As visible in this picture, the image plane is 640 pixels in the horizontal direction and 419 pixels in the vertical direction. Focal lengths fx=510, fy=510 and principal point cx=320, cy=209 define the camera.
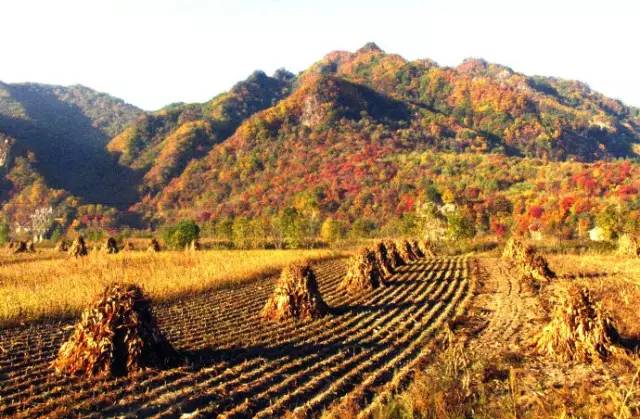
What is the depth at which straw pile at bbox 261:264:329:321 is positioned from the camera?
47.6ft

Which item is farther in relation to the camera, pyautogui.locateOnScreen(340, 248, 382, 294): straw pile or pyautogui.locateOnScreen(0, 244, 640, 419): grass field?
pyautogui.locateOnScreen(340, 248, 382, 294): straw pile

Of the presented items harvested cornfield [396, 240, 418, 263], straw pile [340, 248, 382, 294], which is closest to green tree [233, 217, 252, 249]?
harvested cornfield [396, 240, 418, 263]

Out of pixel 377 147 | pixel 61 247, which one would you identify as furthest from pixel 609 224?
pixel 377 147

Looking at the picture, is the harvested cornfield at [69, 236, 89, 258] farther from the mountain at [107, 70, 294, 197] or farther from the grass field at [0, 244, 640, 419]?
the mountain at [107, 70, 294, 197]

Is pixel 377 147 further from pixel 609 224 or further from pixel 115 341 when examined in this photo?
pixel 115 341

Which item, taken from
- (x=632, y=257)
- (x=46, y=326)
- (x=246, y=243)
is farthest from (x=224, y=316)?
(x=246, y=243)

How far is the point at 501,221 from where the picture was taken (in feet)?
222

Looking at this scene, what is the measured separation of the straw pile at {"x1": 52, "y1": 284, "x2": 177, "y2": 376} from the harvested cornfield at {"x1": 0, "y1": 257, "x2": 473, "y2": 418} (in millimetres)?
294

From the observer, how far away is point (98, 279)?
21.7 metres

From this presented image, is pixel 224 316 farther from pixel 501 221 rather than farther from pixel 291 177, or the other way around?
pixel 291 177

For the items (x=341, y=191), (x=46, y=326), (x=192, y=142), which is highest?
(x=192, y=142)

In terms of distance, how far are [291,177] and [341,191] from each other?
59.4 feet

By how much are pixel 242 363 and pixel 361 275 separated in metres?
11.0

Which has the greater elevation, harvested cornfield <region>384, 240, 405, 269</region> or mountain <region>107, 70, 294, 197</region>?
mountain <region>107, 70, 294, 197</region>
